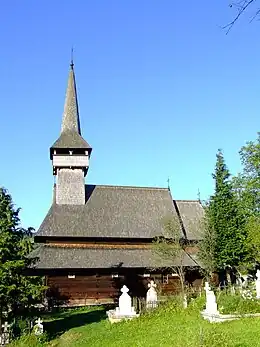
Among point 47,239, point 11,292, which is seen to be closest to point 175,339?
point 11,292

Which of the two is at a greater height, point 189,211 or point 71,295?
point 189,211

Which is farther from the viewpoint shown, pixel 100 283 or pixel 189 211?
pixel 189 211

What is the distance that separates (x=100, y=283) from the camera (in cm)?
3184

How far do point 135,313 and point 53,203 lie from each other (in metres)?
16.0

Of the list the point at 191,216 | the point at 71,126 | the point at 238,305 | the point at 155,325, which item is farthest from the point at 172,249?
the point at 71,126

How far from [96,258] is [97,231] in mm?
2597

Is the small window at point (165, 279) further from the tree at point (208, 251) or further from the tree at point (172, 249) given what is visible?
the tree at point (208, 251)

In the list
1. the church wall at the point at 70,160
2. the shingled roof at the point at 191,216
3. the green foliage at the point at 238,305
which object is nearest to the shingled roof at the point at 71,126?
the church wall at the point at 70,160

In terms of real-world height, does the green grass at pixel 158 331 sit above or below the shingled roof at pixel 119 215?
below

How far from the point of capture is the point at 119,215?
118 feet

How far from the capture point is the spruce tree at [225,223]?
3253 centimetres

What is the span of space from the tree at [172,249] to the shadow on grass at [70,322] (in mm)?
5244

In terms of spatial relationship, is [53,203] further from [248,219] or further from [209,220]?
[248,219]

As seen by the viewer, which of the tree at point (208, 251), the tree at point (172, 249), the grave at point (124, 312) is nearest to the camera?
the grave at point (124, 312)
